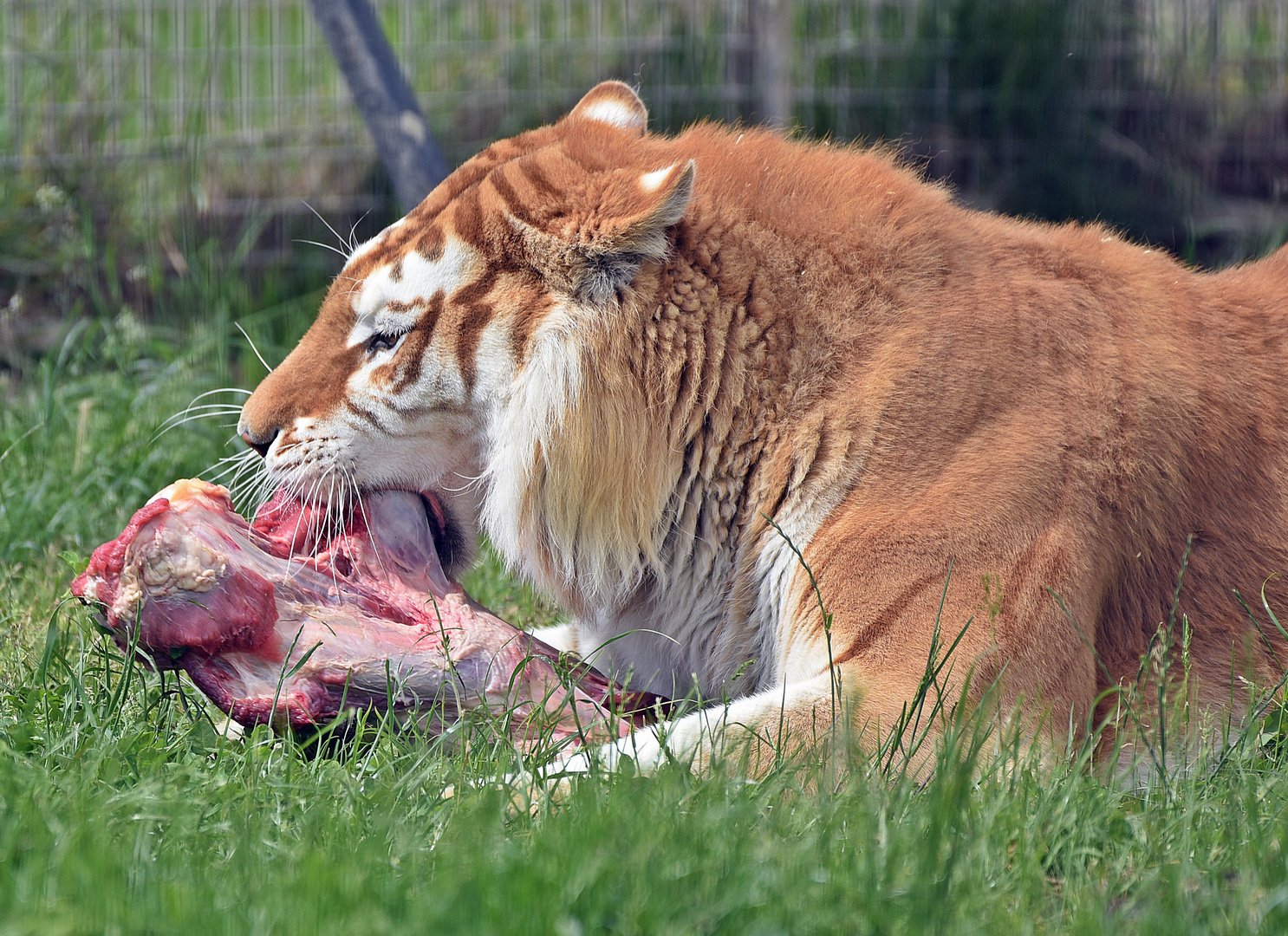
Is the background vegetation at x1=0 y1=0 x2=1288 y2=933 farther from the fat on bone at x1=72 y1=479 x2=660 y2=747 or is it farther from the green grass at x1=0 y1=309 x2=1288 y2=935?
the fat on bone at x1=72 y1=479 x2=660 y2=747

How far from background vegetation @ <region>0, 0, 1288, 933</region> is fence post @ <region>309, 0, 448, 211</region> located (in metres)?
1.04

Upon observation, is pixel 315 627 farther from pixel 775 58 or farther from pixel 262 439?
pixel 775 58

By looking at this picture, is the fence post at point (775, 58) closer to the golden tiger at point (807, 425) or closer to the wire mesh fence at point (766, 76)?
the wire mesh fence at point (766, 76)

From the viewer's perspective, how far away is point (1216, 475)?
8.66 ft

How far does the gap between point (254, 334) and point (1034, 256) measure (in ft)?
11.5

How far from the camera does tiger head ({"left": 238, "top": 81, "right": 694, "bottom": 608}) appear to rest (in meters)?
2.62

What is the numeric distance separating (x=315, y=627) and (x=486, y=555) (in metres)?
0.96

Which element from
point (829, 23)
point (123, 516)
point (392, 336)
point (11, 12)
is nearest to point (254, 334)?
point (123, 516)

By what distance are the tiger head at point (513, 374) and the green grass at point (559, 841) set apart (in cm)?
54

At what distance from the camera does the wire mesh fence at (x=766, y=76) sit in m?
6.26

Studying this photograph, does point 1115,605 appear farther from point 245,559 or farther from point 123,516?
point 123,516

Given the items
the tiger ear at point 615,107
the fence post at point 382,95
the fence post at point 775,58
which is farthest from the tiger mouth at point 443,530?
the fence post at point 775,58

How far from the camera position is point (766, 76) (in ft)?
20.5

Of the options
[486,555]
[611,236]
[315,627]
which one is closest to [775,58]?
[486,555]
